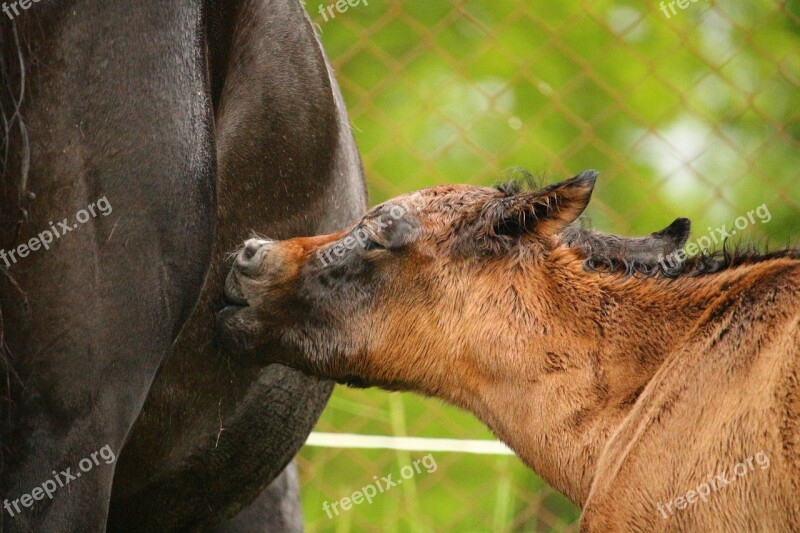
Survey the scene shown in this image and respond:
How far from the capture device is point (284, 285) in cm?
374

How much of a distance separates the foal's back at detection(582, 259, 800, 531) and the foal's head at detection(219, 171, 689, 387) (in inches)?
18.1

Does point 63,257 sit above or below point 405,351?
above

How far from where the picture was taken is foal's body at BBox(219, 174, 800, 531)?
9.79 ft

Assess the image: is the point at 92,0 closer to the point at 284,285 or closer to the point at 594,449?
the point at 284,285

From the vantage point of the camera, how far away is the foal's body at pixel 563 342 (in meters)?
2.98

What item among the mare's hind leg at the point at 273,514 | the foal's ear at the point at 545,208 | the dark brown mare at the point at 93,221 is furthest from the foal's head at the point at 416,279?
the mare's hind leg at the point at 273,514

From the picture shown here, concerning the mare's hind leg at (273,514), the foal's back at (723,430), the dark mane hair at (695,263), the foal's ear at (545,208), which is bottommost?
the mare's hind leg at (273,514)

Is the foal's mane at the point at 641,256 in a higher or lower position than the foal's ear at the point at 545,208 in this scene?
lower

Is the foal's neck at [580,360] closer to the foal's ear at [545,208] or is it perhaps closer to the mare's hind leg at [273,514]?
the foal's ear at [545,208]

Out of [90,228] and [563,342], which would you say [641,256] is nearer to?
[563,342]

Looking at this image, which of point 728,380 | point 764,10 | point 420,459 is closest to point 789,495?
point 728,380

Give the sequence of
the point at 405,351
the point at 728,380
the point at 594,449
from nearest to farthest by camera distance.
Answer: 1. the point at 728,380
2. the point at 594,449
3. the point at 405,351

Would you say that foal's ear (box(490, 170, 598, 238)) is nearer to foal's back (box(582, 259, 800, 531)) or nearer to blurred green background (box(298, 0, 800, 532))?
foal's back (box(582, 259, 800, 531))

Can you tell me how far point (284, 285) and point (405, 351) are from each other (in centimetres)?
46
